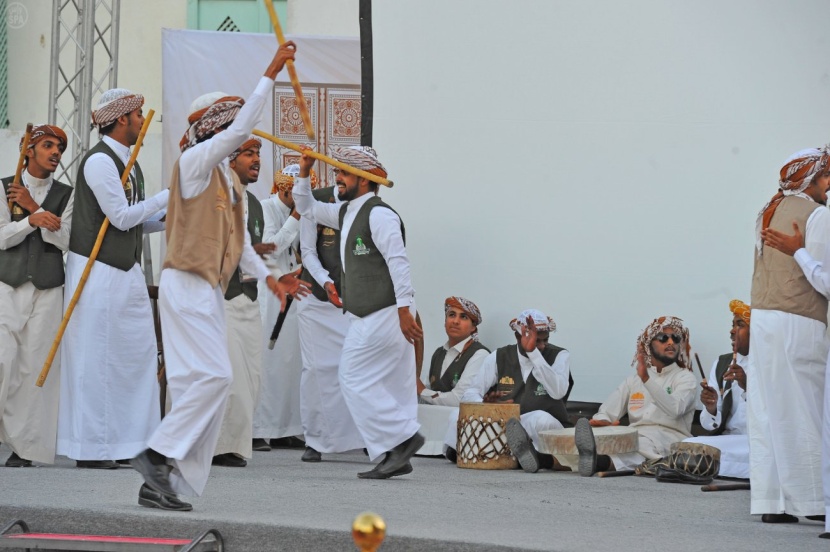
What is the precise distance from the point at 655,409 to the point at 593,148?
1627mm

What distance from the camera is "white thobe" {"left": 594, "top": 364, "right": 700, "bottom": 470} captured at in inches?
277

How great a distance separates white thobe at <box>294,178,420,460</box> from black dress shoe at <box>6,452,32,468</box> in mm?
1697

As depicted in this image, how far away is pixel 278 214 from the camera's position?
853 centimetres

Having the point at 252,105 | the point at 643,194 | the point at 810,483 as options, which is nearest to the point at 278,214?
the point at 643,194

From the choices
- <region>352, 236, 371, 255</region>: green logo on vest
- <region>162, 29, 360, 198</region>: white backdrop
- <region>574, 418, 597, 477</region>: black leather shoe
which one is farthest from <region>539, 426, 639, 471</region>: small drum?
<region>162, 29, 360, 198</region>: white backdrop

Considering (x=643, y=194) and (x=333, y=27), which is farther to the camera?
(x=333, y=27)

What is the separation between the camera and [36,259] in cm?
669

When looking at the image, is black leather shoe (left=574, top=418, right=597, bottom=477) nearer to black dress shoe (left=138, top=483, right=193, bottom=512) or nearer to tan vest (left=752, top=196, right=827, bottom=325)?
tan vest (left=752, top=196, right=827, bottom=325)

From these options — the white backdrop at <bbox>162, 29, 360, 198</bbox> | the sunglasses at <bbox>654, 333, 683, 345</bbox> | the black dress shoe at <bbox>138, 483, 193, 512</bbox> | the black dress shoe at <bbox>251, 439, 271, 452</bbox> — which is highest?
the white backdrop at <bbox>162, 29, 360, 198</bbox>

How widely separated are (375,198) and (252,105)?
2009 mm

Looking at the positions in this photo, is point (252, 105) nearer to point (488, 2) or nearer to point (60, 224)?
point (60, 224)

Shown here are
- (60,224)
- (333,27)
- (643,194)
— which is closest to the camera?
(60,224)

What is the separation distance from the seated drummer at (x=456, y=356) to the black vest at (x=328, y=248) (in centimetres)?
72

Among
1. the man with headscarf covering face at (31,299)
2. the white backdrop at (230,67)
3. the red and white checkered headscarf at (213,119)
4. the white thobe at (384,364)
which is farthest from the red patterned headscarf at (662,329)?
the white backdrop at (230,67)
